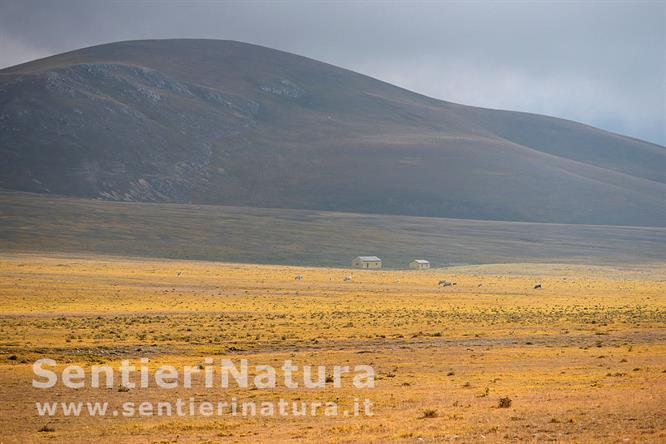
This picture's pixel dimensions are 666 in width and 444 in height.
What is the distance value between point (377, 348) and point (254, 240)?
5074 inches

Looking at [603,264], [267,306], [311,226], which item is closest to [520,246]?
[603,264]

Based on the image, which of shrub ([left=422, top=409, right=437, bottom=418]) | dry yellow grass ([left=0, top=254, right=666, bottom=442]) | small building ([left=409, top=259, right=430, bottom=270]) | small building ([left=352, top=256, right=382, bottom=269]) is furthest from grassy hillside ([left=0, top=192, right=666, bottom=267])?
shrub ([left=422, top=409, right=437, bottom=418])

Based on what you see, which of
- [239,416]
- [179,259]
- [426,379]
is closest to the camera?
[239,416]

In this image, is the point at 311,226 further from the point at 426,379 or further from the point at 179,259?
the point at 426,379

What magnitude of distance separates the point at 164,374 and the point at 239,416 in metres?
8.52

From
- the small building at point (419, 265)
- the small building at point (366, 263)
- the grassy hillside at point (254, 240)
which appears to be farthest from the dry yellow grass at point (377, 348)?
the grassy hillside at point (254, 240)

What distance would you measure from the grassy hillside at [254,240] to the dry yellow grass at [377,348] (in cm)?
5755

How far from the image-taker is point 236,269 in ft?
397

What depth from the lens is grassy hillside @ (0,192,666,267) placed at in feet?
497

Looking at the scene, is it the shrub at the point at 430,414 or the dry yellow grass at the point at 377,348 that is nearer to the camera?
the dry yellow grass at the point at 377,348

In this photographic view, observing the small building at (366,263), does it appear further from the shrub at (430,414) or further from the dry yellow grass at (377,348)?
the shrub at (430,414)

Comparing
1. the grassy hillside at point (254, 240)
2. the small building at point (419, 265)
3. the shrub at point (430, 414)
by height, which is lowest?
the small building at point (419, 265)

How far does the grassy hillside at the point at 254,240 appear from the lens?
15162cm

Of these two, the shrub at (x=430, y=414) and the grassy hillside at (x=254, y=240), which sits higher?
the shrub at (x=430, y=414)
